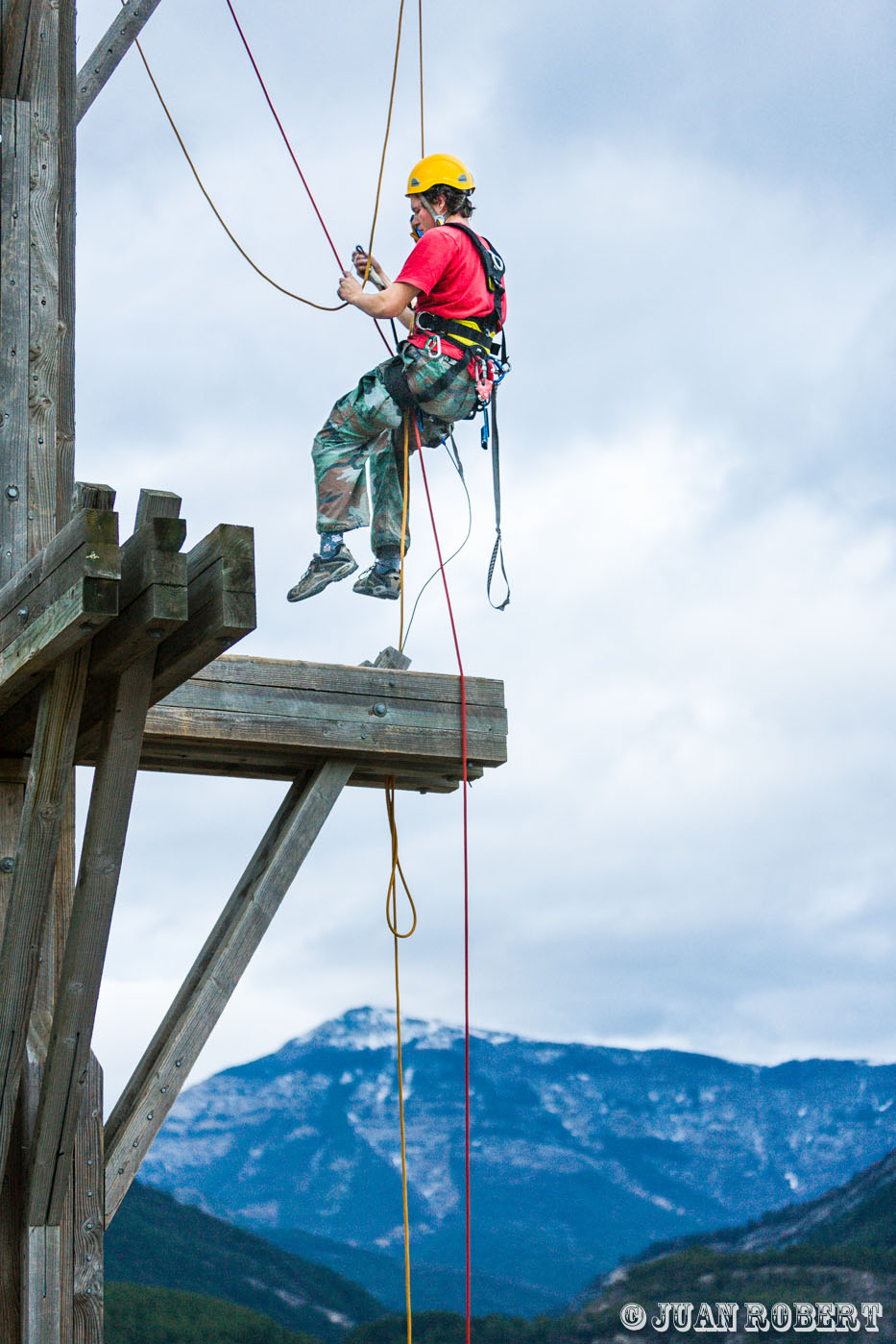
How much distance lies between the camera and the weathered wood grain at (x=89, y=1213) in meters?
4.80

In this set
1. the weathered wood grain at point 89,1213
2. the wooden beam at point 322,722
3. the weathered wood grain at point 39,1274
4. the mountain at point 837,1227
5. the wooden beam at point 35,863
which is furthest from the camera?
the mountain at point 837,1227

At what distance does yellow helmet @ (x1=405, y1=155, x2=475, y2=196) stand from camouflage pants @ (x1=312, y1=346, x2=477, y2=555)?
654 mm

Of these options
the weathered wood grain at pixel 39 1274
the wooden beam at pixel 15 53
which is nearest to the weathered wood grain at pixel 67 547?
the weathered wood grain at pixel 39 1274

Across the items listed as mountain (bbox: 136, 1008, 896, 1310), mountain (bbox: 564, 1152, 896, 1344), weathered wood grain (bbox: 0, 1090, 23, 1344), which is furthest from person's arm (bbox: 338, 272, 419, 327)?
mountain (bbox: 136, 1008, 896, 1310)

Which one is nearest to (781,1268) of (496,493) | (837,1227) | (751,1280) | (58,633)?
(751,1280)

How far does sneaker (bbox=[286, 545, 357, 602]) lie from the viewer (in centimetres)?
677

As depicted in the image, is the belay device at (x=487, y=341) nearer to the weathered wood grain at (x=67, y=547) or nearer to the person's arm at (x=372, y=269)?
the person's arm at (x=372, y=269)

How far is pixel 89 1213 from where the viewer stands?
4.96m

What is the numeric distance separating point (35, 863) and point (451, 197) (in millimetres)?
3706

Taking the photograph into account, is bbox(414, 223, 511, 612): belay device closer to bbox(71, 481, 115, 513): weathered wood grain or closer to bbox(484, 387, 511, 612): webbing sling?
bbox(484, 387, 511, 612): webbing sling

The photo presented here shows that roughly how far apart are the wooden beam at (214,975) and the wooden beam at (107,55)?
3.50 meters

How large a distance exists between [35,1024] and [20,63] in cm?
291

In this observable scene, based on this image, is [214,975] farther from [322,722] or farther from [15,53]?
[15,53]

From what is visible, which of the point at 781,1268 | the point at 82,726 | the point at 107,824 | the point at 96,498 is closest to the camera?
the point at 96,498
